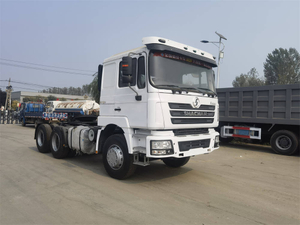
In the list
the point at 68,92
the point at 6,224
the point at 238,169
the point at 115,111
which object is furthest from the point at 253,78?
the point at 68,92

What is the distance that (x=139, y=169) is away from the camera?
666 centimetres

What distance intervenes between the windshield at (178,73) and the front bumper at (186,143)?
3.33ft

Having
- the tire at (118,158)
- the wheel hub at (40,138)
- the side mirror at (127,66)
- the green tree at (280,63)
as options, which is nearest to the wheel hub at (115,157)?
the tire at (118,158)

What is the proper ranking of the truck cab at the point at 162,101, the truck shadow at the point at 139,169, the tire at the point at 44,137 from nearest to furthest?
the truck cab at the point at 162,101, the truck shadow at the point at 139,169, the tire at the point at 44,137

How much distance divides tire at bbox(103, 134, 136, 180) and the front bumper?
2.57 ft

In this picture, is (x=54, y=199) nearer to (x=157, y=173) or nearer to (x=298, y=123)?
(x=157, y=173)

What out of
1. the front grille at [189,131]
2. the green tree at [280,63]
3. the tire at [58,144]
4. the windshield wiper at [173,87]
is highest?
the green tree at [280,63]

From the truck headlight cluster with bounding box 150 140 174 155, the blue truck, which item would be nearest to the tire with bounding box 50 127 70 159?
the truck headlight cluster with bounding box 150 140 174 155

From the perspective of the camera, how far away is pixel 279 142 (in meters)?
9.95

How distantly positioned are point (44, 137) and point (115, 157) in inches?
171

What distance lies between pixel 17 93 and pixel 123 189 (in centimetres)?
9415

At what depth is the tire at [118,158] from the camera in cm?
526

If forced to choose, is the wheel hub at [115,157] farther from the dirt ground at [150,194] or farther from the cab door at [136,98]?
the cab door at [136,98]

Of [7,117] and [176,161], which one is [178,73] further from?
[7,117]
